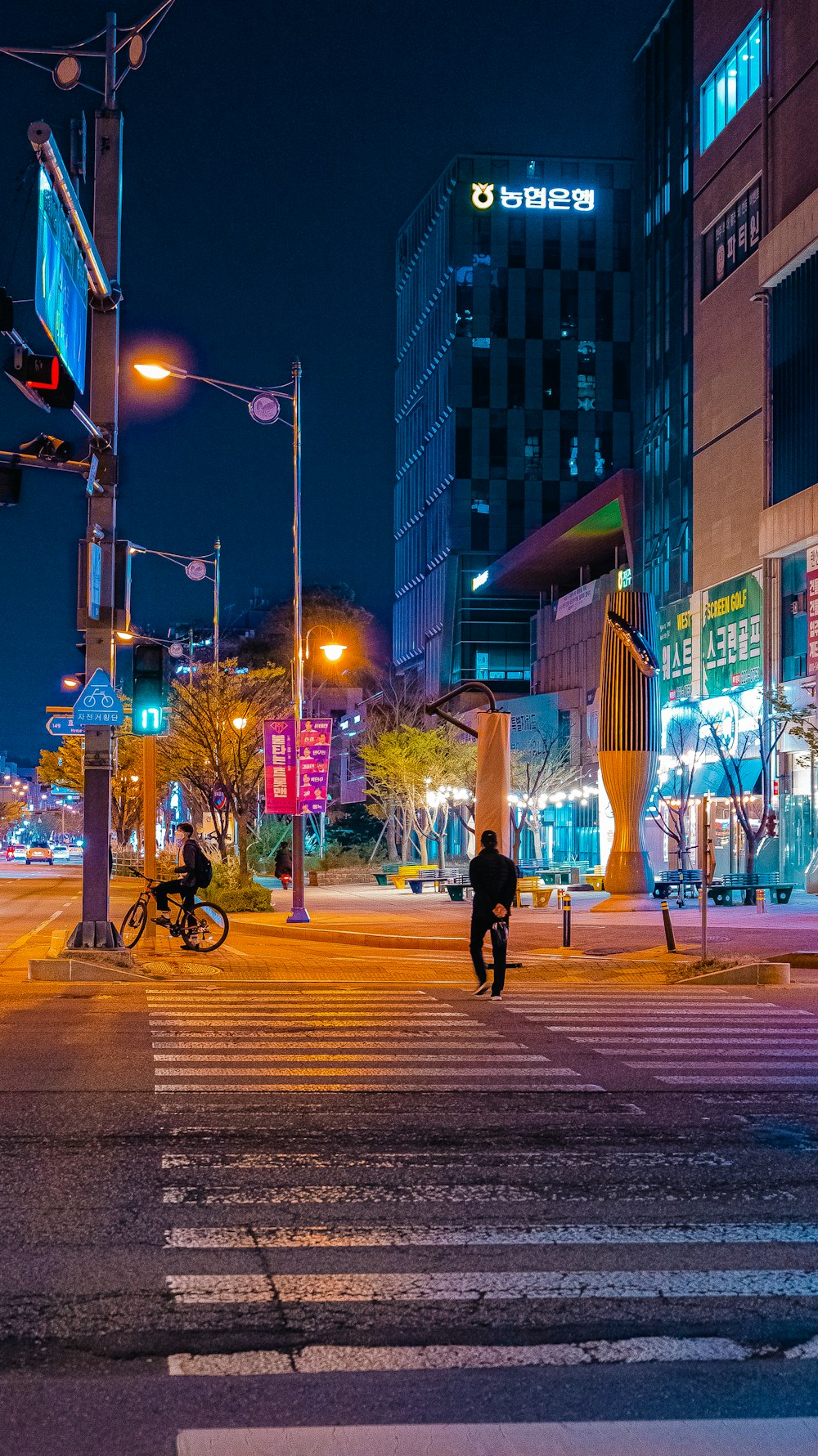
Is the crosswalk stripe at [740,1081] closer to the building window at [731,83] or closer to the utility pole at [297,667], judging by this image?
the utility pole at [297,667]

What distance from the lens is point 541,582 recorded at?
94375 millimetres

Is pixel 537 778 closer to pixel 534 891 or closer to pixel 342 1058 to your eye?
pixel 534 891

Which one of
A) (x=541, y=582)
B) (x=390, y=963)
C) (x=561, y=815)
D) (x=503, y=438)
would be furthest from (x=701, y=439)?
(x=503, y=438)

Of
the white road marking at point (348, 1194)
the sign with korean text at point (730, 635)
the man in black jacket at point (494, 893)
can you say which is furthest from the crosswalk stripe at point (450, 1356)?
the sign with korean text at point (730, 635)

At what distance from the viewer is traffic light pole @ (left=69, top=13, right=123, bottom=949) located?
18641 millimetres

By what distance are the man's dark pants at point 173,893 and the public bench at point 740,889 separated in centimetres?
1867

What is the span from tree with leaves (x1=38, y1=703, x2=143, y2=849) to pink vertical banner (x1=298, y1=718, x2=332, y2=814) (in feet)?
95.2

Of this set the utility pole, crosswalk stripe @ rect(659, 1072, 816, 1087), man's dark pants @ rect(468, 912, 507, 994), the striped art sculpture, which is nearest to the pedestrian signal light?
man's dark pants @ rect(468, 912, 507, 994)

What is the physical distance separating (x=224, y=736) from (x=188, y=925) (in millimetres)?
24717

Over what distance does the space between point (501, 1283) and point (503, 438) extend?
347ft

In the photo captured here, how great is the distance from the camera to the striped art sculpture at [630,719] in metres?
40.0

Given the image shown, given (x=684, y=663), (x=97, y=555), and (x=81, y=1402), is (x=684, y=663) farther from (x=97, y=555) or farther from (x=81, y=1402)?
(x=81, y=1402)

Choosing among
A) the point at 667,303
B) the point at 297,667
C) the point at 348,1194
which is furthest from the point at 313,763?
the point at 667,303

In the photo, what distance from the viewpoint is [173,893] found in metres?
21.3
